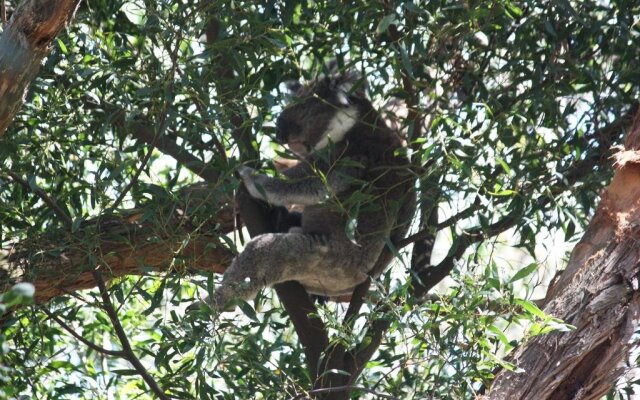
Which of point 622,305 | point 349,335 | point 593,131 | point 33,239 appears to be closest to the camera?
point 622,305

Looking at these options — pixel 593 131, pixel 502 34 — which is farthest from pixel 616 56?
pixel 502 34

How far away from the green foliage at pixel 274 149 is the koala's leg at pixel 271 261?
260 millimetres

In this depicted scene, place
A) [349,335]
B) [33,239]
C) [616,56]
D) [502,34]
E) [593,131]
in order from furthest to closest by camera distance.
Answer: [616,56]
[593,131]
[502,34]
[33,239]
[349,335]

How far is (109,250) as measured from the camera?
4105 mm

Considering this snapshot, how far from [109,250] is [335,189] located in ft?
3.64

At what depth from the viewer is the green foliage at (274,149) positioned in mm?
3180

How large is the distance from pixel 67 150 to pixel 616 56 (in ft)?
9.62

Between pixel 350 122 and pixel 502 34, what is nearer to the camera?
pixel 502 34

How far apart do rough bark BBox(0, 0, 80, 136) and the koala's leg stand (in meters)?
1.69

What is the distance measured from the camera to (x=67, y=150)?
12.8 ft

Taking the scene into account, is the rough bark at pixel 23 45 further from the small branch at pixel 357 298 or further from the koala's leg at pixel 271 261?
the small branch at pixel 357 298

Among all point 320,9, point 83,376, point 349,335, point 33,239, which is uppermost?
point 320,9

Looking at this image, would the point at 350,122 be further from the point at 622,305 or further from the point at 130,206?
the point at 622,305

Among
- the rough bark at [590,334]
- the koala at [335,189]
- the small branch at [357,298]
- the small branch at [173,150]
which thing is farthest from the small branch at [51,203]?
the rough bark at [590,334]
